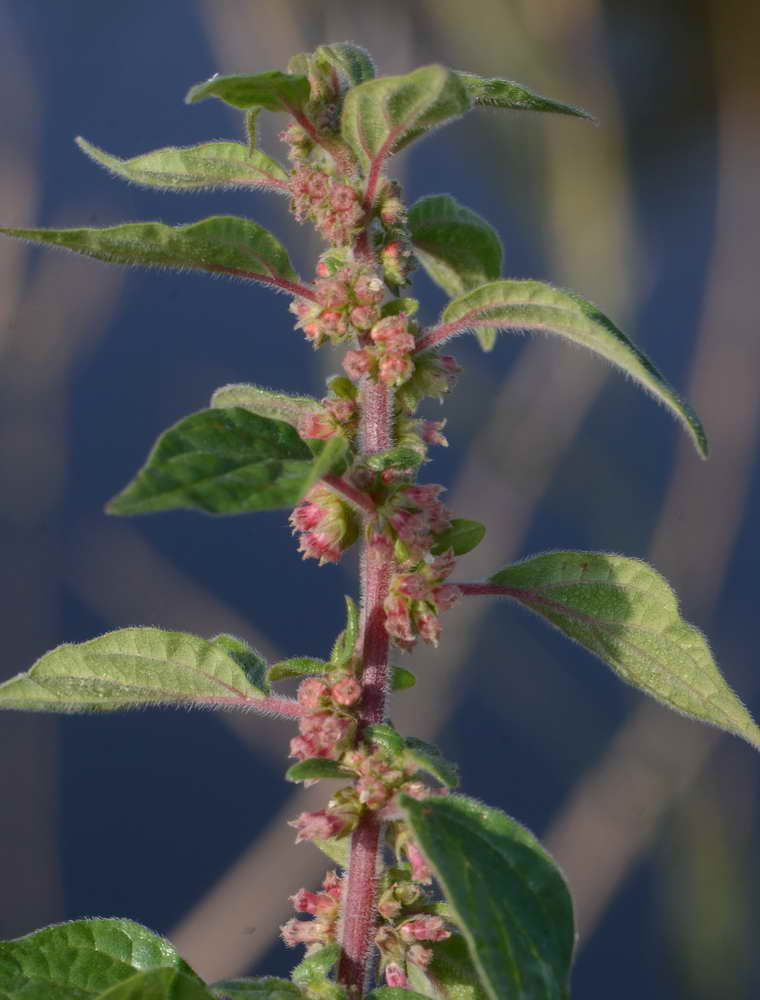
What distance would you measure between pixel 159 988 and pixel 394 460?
339 mm

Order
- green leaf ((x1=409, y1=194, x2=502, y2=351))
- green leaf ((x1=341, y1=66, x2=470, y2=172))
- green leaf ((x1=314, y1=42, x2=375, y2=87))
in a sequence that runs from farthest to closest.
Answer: green leaf ((x1=409, y1=194, x2=502, y2=351)) → green leaf ((x1=314, y1=42, x2=375, y2=87)) → green leaf ((x1=341, y1=66, x2=470, y2=172))

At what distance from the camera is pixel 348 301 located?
26.1 inches

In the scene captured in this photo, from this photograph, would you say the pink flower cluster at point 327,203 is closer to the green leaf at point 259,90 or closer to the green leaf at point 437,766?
the green leaf at point 259,90

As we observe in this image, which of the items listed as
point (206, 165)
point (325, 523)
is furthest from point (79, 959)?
point (206, 165)

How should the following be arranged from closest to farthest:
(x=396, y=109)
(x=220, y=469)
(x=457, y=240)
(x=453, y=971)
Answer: (x=220, y=469), (x=396, y=109), (x=453, y=971), (x=457, y=240)

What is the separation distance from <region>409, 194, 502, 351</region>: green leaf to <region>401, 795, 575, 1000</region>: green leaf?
371 mm

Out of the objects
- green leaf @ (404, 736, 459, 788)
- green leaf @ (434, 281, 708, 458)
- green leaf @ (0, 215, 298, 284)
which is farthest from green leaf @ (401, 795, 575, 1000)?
green leaf @ (0, 215, 298, 284)

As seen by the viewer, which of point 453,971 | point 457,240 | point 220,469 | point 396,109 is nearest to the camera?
point 220,469

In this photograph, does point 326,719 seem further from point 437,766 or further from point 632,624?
point 632,624

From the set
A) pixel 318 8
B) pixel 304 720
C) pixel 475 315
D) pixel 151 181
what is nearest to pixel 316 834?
pixel 304 720

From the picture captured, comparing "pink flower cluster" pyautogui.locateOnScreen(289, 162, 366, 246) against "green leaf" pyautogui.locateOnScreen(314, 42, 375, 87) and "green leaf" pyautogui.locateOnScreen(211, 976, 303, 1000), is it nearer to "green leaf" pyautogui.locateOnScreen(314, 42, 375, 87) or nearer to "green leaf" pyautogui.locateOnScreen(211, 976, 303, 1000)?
"green leaf" pyautogui.locateOnScreen(314, 42, 375, 87)

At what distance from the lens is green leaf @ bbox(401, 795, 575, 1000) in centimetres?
50

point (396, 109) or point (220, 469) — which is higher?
point (396, 109)

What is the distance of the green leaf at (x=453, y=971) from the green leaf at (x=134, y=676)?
0.22 m
